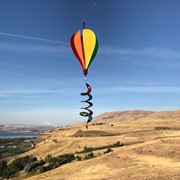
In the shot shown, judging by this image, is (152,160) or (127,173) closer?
(127,173)

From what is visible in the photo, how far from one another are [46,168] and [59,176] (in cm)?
775

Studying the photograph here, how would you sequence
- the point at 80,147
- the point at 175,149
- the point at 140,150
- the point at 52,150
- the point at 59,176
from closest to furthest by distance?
the point at 59,176
the point at 175,149
the point at 140,150
the point at 80,147
the point at 52,150

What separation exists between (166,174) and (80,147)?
36.6 meters

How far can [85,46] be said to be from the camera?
2117 centimetres

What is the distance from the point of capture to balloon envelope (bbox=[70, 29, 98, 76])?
20.4m

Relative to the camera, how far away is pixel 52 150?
220ft

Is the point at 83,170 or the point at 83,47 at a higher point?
the point at 83,47

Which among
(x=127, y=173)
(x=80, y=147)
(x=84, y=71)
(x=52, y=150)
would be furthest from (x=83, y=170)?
(x=52, y=150)

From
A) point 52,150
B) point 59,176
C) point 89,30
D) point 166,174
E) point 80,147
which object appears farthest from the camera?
point 52,150

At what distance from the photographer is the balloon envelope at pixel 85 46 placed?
804 inches

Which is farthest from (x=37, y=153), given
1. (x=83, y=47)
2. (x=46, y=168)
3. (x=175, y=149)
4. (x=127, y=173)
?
(x=83, y=47)

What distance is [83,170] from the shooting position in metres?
33.8

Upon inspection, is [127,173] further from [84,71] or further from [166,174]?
[84,71]

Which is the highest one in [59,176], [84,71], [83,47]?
[83,47]
